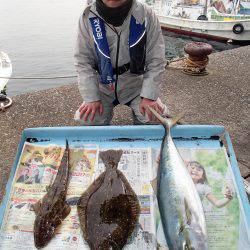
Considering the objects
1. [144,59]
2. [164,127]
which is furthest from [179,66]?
[164,127]

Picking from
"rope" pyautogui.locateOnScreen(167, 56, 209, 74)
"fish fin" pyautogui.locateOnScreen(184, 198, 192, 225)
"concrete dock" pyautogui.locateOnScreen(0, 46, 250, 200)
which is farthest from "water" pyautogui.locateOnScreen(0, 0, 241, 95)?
"fish fin" pyautogui.locateOnScreen(184, 198, 192, 225)

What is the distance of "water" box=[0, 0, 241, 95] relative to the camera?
17422 mm

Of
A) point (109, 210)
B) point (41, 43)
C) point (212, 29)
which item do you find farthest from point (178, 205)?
point (41, 43)

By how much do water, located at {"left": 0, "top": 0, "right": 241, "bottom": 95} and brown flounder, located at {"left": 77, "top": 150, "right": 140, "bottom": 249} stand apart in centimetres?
1369

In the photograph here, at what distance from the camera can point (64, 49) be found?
21.6m

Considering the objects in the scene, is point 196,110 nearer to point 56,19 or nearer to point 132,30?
point 132,30

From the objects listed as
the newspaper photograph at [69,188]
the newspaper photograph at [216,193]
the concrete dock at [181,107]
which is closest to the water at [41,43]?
the concrete dock at [181,107]

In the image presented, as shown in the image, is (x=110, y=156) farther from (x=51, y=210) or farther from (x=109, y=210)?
(x=51, y=210)

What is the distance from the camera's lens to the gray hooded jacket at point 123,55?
10.2ft

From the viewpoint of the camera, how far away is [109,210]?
89.0 inches

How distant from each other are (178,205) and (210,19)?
19.0 m

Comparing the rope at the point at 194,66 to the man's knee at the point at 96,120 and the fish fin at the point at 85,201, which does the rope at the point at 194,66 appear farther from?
the fish fin at the point at 85,201

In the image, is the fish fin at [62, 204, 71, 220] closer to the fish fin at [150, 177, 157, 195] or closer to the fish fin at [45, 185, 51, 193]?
the fish fin at [45, 185, 51, 193]

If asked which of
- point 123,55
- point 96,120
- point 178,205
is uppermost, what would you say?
point 123,55
